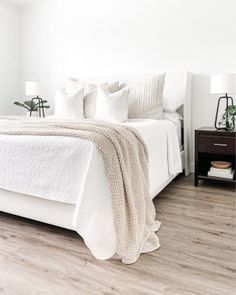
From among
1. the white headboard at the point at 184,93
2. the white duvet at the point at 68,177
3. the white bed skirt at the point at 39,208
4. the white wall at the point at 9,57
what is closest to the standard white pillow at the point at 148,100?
the white headboard at the point at 184,93

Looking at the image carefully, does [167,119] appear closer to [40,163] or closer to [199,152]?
[199,152]

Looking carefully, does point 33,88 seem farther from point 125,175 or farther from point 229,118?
point 125,175

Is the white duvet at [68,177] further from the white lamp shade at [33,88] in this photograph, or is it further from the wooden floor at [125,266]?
the white lamp shade at [33,88]

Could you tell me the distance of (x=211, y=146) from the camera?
2.86 meters

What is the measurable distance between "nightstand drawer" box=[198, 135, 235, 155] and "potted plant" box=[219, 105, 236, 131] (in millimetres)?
189

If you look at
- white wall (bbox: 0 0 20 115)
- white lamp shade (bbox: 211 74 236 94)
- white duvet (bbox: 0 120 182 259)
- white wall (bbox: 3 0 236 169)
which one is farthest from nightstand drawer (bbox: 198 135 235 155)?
white wall (bbox: 0 0 20 115)

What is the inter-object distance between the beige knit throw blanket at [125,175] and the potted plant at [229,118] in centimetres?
135

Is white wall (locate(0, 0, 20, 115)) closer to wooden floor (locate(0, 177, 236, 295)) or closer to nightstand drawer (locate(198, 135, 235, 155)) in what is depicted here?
wooden floor (locate(0, 177, 236, 295))

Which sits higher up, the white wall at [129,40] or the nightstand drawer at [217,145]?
the white wall at [129,40]

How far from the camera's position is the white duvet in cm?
160

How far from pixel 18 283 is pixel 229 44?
3120 mm

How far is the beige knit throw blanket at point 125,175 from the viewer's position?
1619 millimetres

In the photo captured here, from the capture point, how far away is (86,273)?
4.98 ft

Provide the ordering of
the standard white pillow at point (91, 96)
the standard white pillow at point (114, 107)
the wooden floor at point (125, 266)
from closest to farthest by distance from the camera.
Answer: the wooden floor at point (125, 266) → the standard white pillow at point (114, 107) → the standard white pillow at point (91, 96)
